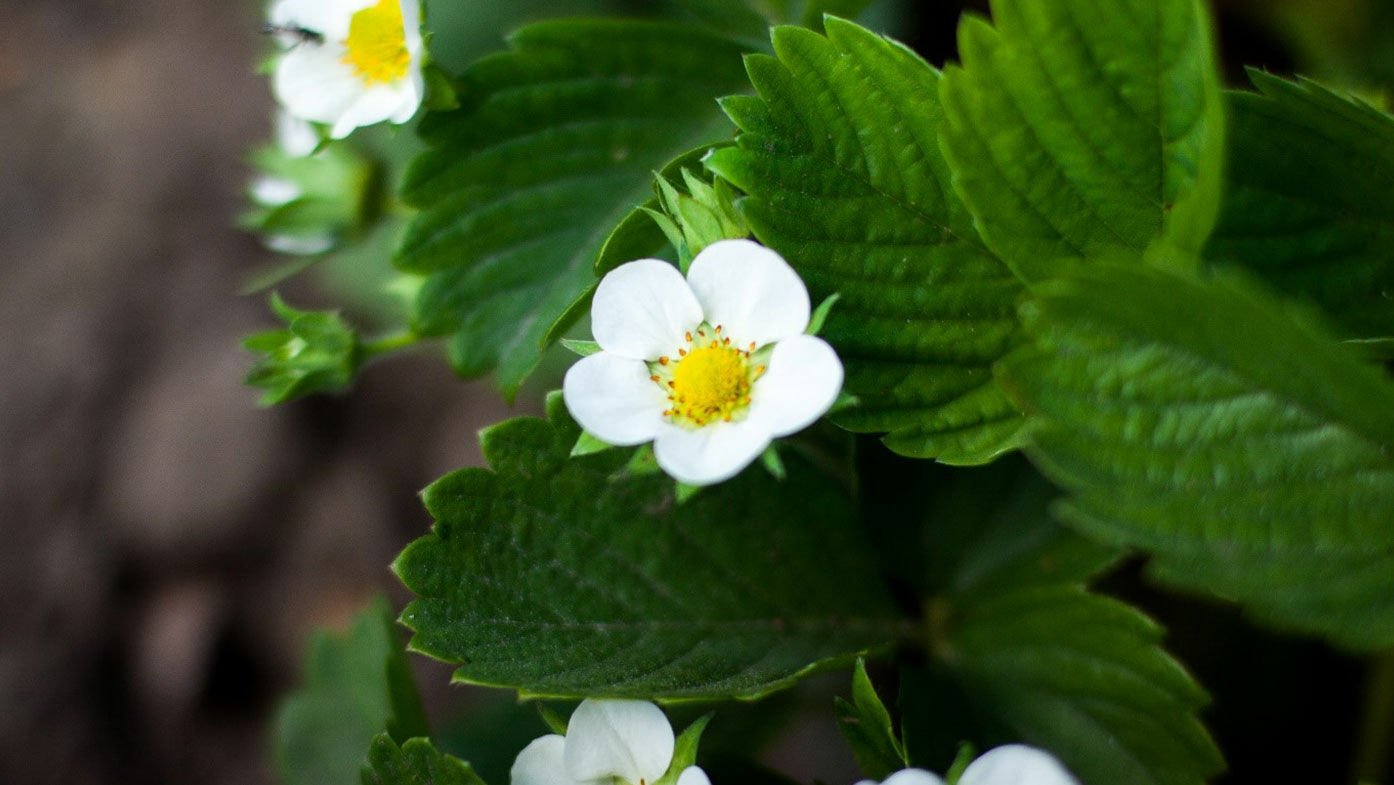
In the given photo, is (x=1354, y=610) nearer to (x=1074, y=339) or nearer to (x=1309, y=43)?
(x=1074, y=339)

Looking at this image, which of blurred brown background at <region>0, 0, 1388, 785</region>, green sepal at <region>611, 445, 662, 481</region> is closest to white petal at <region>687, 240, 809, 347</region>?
green sepal at <region>611, 445, 662, 481</region>

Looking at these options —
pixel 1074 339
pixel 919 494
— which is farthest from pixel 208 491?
pixel 1074 339

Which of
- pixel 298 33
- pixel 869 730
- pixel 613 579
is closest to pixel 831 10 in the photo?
pixel 298 33

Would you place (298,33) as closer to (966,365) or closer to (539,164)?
(539,164)

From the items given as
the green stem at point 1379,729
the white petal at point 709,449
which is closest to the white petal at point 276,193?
the white petal at point 709,449

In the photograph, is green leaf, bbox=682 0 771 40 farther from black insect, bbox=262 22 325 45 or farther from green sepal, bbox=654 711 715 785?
green sepal, bbox=654 711 715 785

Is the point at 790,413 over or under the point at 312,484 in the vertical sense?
over
